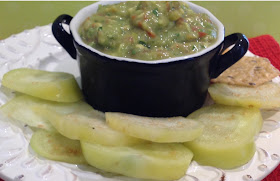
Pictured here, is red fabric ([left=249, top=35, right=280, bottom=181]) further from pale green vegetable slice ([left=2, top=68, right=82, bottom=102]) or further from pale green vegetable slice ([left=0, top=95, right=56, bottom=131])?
pale green vegetable slice ([left=0, top=95, right=56, bottom=131])

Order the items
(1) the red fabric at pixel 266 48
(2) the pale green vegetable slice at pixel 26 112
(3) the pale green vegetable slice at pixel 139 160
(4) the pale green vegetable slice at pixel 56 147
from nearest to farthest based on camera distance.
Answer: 1. (3) the pale green vegetable slice at pixel 139 160
2. (4) the pale green vegetable slice at pixel 56 147
3. (2) the pale green vegetable slice at pixel 26 112
4. (1) the red fabric at pixel 266 48

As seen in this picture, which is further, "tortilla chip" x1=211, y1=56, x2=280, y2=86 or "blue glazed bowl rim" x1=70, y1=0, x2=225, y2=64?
"tortilla chip" x1=211, y1=56, x2=280, y2=86

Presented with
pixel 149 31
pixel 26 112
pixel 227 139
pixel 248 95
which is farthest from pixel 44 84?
pixel 248 95

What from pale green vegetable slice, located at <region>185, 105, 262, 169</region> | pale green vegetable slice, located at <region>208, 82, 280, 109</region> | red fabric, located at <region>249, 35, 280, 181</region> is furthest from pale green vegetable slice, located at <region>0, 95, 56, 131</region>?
red fabric, located at <region>249, 35, 280, 181</region>

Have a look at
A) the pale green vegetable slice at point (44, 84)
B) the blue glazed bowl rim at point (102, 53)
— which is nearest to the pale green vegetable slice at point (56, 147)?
the pale green vegetable slice at point (44, 84)

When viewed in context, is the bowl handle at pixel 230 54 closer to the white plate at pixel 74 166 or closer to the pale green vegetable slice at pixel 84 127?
the white plate at pixel 74 166

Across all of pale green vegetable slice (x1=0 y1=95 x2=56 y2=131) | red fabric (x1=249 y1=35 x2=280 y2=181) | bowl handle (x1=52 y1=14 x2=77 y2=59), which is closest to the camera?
pale green vegetable slice (x1=0 y1=95 x2=56 y2=131)
